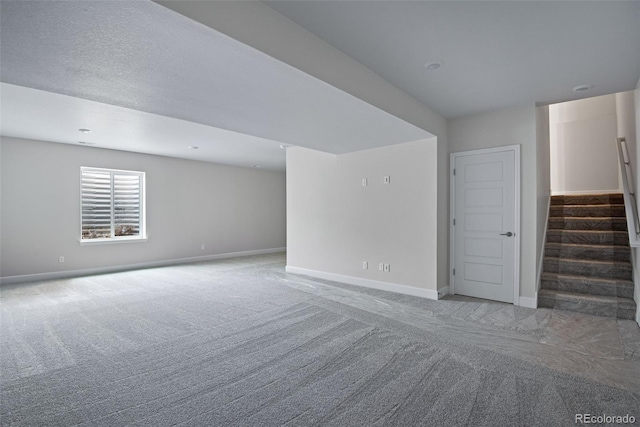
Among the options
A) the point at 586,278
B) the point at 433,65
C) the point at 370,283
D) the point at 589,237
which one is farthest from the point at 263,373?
the point at 589,237

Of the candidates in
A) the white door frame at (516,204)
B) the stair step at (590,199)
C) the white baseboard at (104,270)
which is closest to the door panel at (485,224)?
the white door frame at (516,204)

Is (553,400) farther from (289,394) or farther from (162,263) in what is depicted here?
(162,263)


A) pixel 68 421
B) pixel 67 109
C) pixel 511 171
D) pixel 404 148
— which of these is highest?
pixel 67 109

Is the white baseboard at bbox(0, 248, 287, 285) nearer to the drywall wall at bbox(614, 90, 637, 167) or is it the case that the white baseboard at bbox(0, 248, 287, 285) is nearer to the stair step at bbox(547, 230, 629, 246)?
the stair step at bbox(547, 230, 629, 246)

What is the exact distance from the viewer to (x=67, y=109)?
13.3ft

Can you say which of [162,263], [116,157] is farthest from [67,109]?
[162,263]

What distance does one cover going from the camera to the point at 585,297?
3859mm

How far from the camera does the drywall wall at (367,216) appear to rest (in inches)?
180

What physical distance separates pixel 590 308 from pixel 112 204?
8.66 metres

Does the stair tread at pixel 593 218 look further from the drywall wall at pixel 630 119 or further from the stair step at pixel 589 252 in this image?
the drywall wall at pixel 630 119

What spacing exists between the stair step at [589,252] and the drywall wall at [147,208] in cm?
743

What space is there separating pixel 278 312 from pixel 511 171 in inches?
142

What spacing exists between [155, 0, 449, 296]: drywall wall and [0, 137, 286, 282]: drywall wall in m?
6.21

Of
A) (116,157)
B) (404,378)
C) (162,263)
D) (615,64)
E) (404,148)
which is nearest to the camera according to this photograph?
(404,378)
